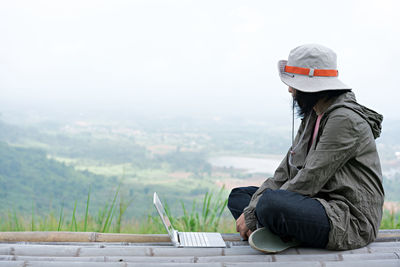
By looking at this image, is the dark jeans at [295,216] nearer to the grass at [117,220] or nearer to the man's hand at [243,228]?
the man's hand at [243,228]

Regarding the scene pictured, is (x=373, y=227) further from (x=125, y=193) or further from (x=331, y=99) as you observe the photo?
(x=125, y=193)

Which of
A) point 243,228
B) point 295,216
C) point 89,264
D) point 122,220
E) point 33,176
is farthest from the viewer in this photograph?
point 33,176

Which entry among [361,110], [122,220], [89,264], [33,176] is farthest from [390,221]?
[33,176]

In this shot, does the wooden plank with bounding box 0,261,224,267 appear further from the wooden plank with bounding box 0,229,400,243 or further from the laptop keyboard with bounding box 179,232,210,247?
the wooden plank with bounding box 0,229,400,243

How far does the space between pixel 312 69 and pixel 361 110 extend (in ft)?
0.77

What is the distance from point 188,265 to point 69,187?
18.4 m

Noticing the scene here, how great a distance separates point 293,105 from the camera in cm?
191

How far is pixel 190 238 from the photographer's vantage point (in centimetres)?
196

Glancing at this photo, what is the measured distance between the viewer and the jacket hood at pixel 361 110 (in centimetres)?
172

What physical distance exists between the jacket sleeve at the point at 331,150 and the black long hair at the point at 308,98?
0.14m

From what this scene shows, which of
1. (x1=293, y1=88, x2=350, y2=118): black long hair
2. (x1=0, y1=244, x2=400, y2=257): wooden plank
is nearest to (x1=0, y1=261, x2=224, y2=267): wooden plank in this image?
(x1=0, y1=244, x2=400, y2=257): wooden plank

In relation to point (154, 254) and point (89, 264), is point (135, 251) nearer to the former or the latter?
point (154, 254)

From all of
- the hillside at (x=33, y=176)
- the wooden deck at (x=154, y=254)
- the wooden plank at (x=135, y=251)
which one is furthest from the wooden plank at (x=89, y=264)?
the hillside at (x=33, y=176)

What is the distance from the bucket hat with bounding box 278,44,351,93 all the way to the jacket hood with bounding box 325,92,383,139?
0.13 ft
